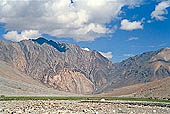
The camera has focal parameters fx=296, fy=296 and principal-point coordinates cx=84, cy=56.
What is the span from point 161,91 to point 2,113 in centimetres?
11300

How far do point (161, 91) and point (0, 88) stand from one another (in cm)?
7471

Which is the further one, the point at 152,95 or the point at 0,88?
the point at 0,88

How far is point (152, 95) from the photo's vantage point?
130500mm

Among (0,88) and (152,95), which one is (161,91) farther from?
(0,88)

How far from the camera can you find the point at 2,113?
27156 mm

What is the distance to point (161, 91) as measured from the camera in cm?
13175

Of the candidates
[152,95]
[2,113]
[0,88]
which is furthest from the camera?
[0,88]

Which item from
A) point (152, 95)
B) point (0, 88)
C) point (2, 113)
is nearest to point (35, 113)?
point (2, 113)

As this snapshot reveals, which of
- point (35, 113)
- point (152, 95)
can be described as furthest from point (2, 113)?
point (152, 95)

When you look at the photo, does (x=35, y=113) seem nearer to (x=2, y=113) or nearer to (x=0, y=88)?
(x=2, y=113)

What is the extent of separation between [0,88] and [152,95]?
70658 mm

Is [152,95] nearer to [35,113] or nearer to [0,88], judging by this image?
[0,88]

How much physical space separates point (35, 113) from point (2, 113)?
317 centimetres

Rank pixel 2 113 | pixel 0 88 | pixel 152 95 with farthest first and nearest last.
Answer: pixel 0 88 → pixel 152 95 → pixel 2 113
